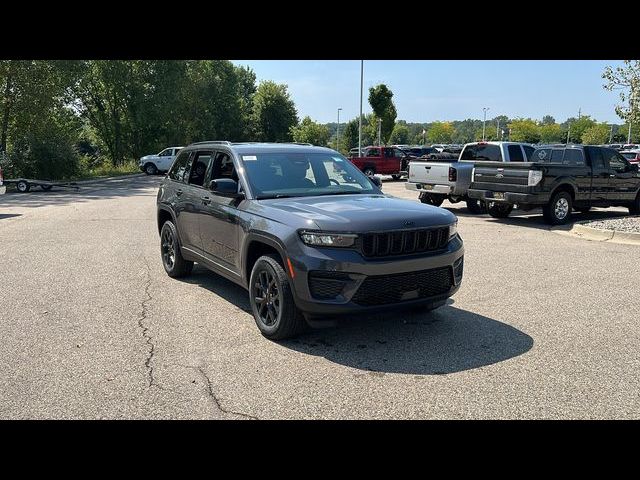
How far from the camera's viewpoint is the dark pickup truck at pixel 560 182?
12523mm

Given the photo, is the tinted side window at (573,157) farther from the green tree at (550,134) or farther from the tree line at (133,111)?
the green tree at (550,134)

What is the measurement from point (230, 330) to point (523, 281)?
13.8ft

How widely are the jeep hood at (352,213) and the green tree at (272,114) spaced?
63.2 meters

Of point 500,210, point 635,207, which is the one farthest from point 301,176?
point 635,207

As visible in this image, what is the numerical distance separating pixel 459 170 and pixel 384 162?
598 inches

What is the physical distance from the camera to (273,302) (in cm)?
493

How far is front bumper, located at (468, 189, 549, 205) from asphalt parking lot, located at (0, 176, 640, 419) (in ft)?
14.0

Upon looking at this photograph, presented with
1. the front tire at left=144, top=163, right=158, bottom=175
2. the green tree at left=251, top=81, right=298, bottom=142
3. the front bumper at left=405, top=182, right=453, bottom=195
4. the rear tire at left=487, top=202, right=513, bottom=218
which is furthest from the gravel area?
the green tree at left=251, top=81, right=298, bottom=142

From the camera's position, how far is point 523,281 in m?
7.28

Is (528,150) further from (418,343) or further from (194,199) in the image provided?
(418,343)

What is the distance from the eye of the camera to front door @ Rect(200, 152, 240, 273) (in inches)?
221
